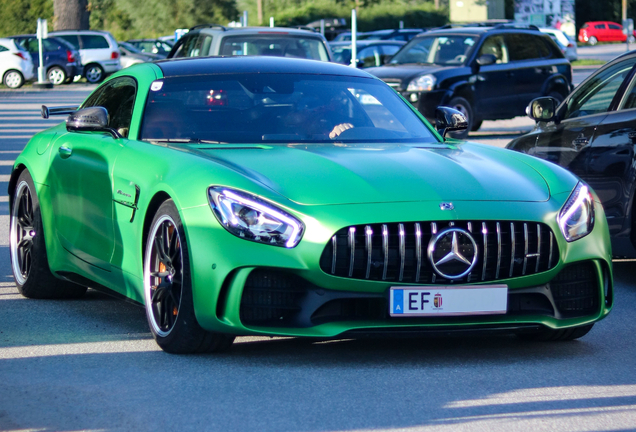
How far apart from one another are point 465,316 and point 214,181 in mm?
1215

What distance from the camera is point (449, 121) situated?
640cm

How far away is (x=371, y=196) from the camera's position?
4.75 m

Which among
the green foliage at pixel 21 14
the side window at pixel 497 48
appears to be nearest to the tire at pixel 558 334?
the side window at pixel 497 48

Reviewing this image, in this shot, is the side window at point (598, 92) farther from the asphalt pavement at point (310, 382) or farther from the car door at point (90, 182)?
the car door at point (90, 182)

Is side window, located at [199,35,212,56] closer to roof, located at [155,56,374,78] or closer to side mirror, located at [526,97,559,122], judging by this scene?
side mirror, located at [526,97,559,122]

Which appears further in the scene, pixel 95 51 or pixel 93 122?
pixel 95 51

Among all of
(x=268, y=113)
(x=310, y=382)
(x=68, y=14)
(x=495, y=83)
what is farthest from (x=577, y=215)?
(x=68, y=14)

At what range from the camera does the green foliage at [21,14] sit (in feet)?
232

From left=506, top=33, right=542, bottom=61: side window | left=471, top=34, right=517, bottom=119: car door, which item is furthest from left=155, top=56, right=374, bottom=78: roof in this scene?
left=506, top=33, right=542, bottom=61: side window

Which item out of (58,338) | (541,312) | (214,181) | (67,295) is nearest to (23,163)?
(67,295)

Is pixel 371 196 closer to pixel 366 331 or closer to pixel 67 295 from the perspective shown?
pixel 366 331

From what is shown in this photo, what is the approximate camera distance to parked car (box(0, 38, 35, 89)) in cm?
3612

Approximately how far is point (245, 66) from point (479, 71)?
12.4 metres

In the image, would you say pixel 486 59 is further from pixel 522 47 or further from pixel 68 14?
pixel 68 14
